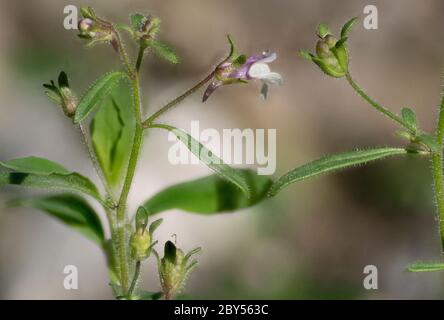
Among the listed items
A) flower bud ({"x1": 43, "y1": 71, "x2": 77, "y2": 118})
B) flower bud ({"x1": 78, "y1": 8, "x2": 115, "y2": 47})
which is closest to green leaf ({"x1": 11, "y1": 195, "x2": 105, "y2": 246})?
flower bud ({"x1": 43, "y1": 71, "x2": 77, "y2": 118})

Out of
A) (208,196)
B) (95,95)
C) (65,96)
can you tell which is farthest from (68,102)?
(208,196)

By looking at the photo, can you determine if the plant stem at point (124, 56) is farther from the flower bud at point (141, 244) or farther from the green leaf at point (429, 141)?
the green leaf at point (429, 141)

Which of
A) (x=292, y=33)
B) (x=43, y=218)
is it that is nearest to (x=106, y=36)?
(x=43, y=218)

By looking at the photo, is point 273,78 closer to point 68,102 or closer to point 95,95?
point 95,95

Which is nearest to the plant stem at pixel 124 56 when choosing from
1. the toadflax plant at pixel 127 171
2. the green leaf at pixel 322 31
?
the toadflax plant at pixel 127 171

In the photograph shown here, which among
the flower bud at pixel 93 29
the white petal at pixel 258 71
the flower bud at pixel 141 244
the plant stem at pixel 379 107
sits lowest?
the flower bud at pixel 141 244

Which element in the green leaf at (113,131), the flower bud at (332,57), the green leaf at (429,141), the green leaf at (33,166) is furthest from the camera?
the green leaf at (113,131)

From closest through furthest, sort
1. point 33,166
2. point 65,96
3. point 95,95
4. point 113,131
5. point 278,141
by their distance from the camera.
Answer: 1. point 95,95
2. point 65,96
3. point 33,166
4. point 113,131
5. point 278,141
